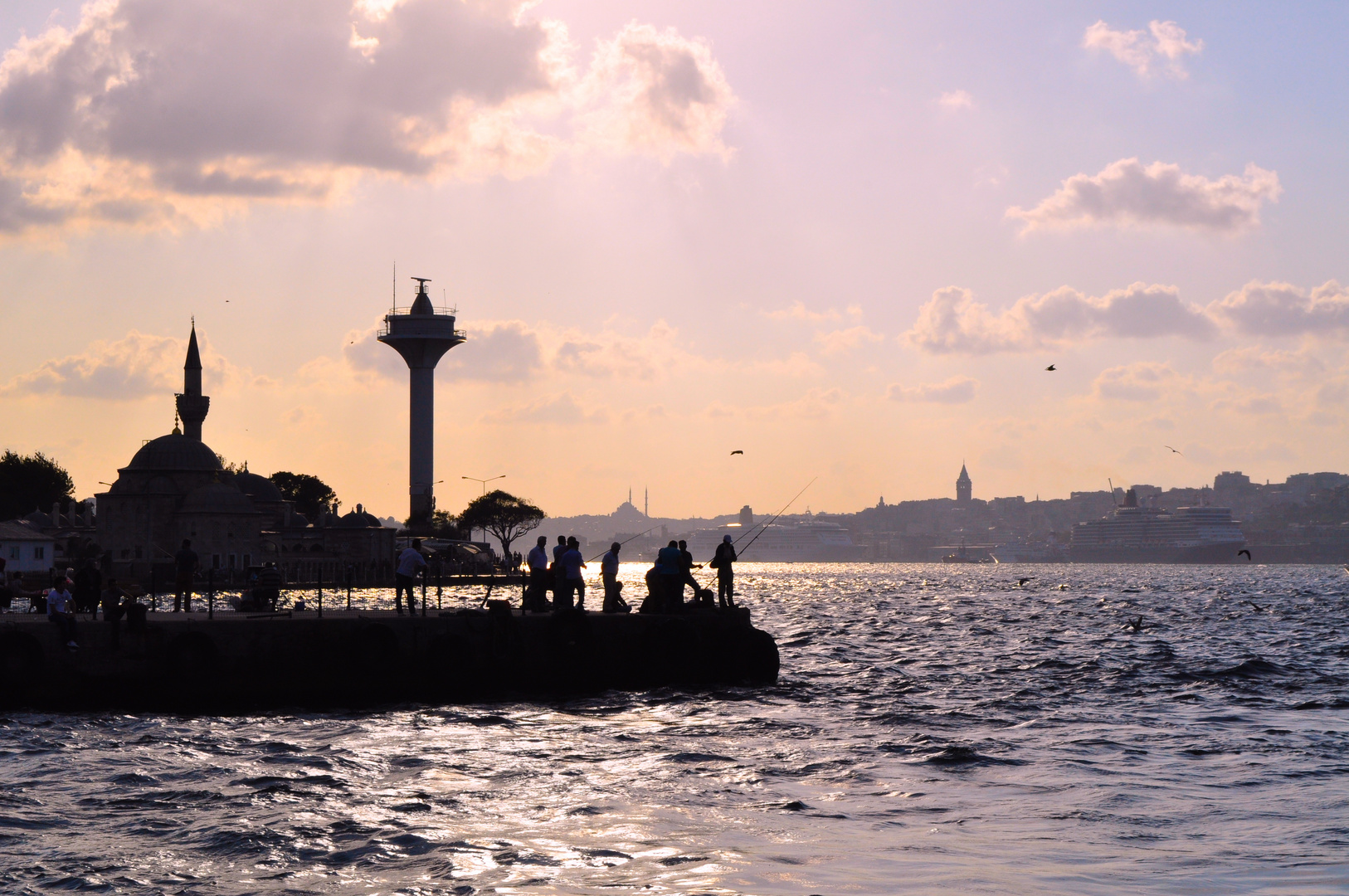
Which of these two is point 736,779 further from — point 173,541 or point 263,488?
point 263,488

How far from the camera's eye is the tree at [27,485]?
134 meters

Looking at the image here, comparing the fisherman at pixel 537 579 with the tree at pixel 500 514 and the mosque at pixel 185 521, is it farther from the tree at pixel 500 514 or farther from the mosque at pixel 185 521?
the tree at pixel 500 514

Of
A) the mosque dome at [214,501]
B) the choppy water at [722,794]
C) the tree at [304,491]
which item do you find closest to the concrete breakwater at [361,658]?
the choppy water at [722,794]

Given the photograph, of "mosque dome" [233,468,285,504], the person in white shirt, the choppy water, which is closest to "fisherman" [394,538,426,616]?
the choppy water

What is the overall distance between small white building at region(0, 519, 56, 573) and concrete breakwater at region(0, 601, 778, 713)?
289ft

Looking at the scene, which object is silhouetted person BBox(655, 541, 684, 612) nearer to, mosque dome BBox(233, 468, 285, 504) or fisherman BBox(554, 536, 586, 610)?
fisherman BBox(554, 536, 586, 610)

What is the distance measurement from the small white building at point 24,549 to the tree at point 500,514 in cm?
5710

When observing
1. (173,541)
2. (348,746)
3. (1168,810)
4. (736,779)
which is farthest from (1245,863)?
(173,541)

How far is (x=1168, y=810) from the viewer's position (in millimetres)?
15492

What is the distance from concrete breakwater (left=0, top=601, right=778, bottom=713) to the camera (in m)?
24.1

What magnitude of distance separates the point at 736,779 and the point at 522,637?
1051 cm

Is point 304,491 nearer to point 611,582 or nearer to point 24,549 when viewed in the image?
point 24,549

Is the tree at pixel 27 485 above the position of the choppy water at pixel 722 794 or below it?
above

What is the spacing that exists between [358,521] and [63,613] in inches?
4703
